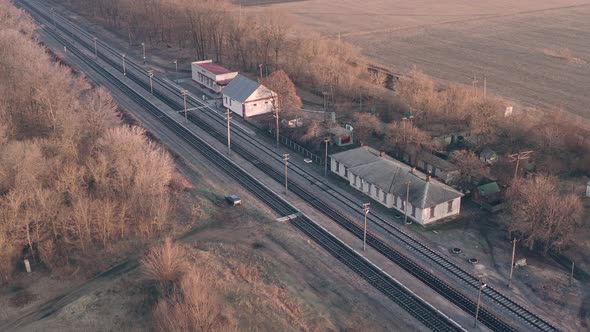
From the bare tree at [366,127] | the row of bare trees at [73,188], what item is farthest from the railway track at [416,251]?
the row of bare trees at [73,188]

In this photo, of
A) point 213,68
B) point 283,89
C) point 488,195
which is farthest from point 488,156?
point 213,68

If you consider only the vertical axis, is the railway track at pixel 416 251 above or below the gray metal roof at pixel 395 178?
below

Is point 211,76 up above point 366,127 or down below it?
above

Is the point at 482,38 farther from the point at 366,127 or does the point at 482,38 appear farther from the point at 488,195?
the point at 488,195

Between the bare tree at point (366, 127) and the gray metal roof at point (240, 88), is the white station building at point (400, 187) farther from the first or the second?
the gray metal roof at point (240, 88)

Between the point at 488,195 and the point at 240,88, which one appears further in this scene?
the point at 240,88

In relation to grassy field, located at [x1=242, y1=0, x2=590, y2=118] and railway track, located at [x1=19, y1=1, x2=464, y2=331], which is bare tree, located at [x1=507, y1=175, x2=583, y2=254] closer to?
railway track, located at [x1=19, y1=1, x2=464, y2=331]

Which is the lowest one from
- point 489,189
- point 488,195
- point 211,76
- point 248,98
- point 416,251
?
point 416,251
